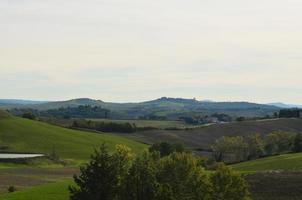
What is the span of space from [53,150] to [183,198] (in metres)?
83.3

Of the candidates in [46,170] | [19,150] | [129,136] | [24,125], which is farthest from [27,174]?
[129,136]

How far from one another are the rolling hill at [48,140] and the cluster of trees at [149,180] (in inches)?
2959

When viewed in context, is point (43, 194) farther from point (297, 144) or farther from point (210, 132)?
point (210, 132)

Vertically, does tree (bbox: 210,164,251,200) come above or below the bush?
above

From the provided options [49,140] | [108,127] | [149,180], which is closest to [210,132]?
[108,127]

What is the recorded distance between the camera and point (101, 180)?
4753cm

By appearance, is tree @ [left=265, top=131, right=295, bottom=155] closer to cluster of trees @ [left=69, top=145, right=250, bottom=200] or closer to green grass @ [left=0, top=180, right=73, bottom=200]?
green grass @ [left=0, top=180, right=73, bottom=200]

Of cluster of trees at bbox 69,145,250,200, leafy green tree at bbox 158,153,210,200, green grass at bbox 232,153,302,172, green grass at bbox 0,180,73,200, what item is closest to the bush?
green grass at bbox 0,180,73,200

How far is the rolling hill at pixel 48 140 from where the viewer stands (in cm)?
13562

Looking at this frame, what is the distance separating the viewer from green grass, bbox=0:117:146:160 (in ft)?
445

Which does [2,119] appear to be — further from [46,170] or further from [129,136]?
[46,170]

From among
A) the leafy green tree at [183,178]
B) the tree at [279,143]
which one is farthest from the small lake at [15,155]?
the leafy green tree at [183,178]

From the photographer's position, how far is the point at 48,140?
14588 centimetres

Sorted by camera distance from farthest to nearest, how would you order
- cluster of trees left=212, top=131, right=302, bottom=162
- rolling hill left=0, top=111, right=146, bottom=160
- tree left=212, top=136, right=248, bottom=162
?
tree left=212, top=136, right=248, bottom=162
cluster of trees left=212, top=131, right=302, bottom=162
rolling hill left=0, top=111, right=146, bottom=160
